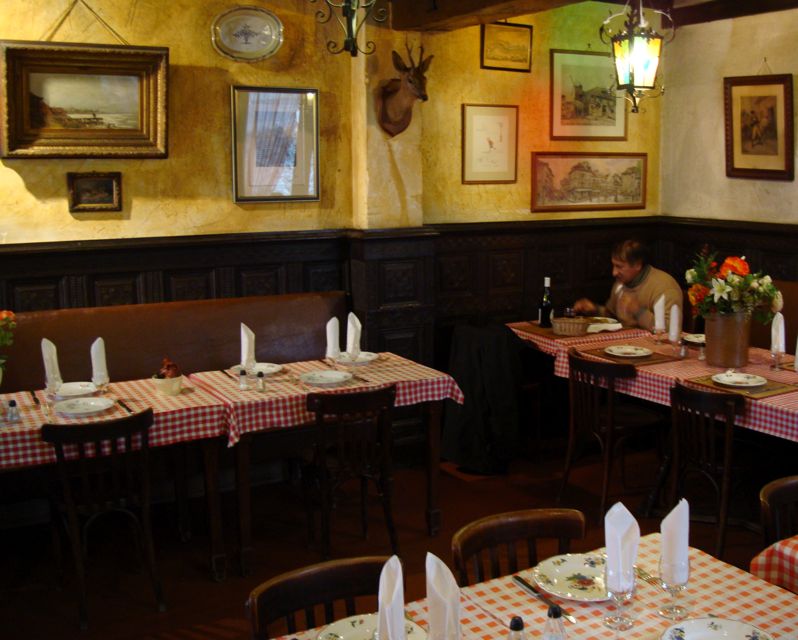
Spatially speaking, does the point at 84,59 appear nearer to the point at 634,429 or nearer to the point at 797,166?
the point at 634,429

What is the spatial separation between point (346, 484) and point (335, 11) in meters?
3.13

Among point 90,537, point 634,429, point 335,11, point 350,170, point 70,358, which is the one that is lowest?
point 90,537

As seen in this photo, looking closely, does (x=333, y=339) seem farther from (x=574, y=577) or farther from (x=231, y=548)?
(x=574, y=577)

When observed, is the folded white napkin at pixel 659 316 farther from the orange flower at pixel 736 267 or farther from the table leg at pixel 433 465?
the table leg at pixel 433 465

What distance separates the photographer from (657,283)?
651 cm

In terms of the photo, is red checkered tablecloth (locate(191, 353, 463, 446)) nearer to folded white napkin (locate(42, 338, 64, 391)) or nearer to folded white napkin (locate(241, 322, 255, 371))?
folded white napkin (locate(241, 322, 255, 371))

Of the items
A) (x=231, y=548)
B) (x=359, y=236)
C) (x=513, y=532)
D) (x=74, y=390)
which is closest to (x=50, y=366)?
(x=74, y=390)

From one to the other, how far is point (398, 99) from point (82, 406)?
9.77 feet

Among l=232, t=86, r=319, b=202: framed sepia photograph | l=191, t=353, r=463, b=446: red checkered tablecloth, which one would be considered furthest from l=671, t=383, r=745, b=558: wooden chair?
l=232, t=86, r=319, b=202: framed sepia photograph

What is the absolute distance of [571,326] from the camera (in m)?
6.30

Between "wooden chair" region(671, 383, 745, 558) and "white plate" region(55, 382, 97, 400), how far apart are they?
2.98 meters

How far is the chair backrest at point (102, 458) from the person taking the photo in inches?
161

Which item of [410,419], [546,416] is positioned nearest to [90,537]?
[410,419]

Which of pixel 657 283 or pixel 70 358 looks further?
pixel 657 283
